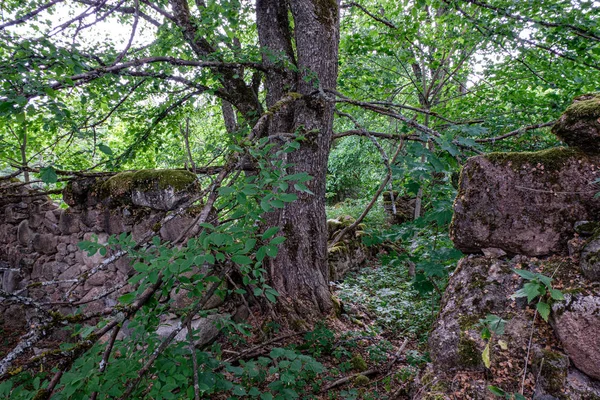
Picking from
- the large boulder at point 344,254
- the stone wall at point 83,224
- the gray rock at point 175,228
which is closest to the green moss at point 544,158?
the stone wall at point 83,224

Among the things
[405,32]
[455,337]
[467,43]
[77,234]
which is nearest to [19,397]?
[455,337]

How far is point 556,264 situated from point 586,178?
444 millimetres

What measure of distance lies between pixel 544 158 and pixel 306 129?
2.00m

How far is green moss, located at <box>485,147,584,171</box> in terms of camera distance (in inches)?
64.1

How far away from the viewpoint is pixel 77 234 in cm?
419

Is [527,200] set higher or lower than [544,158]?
lower

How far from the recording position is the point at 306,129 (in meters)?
3.19

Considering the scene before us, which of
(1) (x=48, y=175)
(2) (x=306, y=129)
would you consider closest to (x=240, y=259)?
(1) (x=48, y=175)

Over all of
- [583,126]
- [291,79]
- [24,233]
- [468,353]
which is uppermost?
[291,79]

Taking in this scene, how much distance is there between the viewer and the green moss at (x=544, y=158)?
1.63 meters

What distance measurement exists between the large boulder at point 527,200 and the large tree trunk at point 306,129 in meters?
1.71

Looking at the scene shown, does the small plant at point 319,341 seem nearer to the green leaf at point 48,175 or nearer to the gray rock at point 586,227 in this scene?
the gray rock at point 586,227

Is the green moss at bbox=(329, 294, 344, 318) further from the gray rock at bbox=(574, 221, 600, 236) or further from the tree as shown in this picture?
the gray rock at bbox=(574, 221, 600, 236)

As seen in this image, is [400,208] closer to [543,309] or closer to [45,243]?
[45,243]
